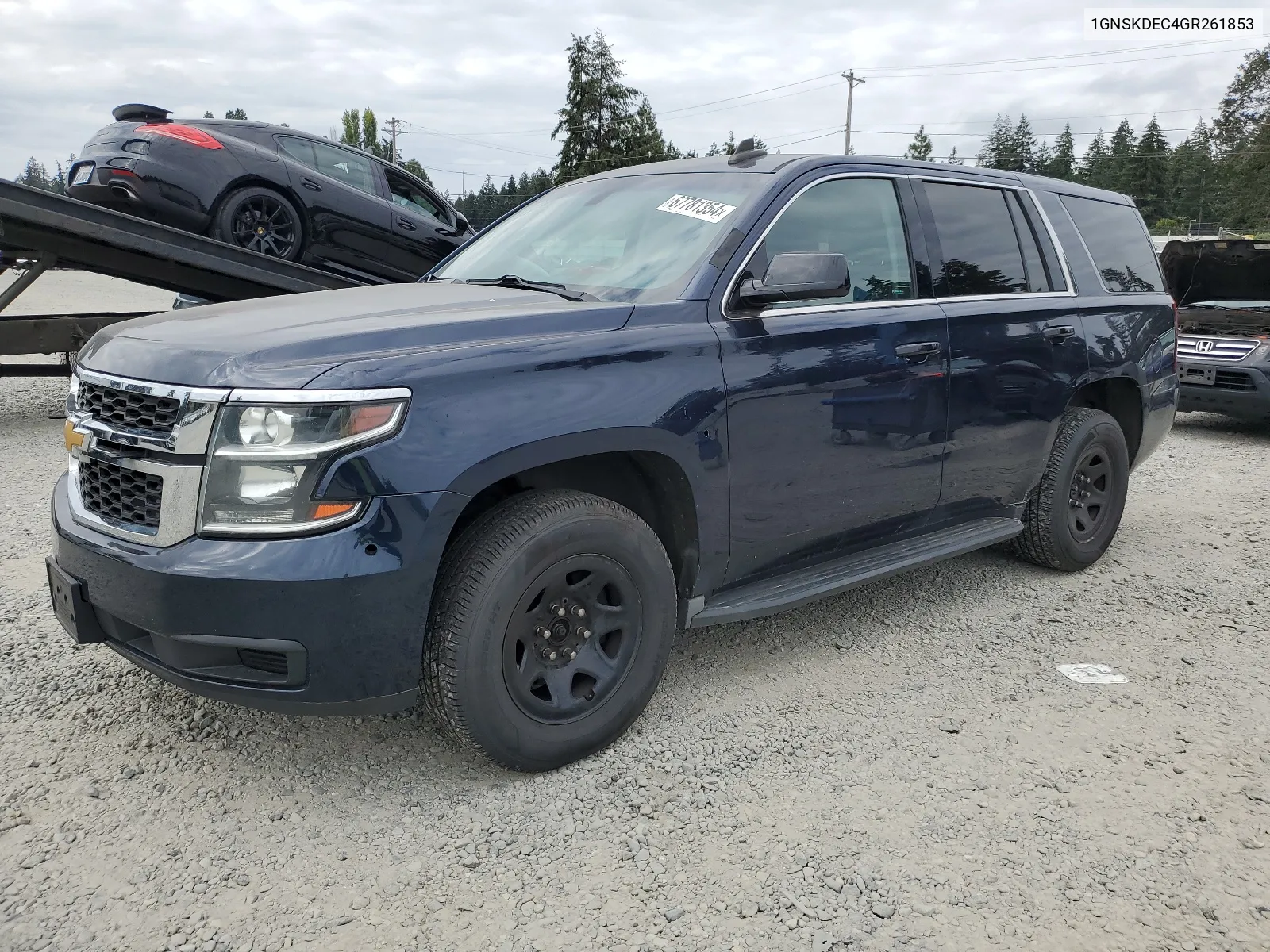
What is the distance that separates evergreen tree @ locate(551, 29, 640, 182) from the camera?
41.3 meters

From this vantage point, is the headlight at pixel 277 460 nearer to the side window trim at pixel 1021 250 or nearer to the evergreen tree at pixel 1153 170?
the side window trim at pixel 1021 250

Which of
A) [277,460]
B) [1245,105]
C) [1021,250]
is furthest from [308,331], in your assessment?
[1245,105]

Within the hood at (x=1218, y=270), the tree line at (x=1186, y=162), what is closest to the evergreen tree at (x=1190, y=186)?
the tree line at (x=1186, y=162)

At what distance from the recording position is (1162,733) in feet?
10.8

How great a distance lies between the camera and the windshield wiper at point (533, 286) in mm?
3314

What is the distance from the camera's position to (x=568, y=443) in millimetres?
2783

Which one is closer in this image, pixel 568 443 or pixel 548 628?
pixel 568 443

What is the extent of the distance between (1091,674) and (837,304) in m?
1.72

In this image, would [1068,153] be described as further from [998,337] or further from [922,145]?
[998,337]

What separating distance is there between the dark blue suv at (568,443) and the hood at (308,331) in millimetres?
12

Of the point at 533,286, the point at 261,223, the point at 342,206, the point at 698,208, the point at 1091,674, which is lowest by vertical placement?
the point at 1091,674

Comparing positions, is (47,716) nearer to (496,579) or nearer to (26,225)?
(496,579)

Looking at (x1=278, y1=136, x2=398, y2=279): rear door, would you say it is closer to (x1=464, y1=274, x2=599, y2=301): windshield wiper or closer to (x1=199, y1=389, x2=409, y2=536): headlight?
(x1=464, y1=274, x2=599, y2=301): windshield wiper

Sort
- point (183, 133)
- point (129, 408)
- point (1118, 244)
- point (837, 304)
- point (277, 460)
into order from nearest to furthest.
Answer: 1. point (277, 460)
2. point (129, 408)
3. point (837, 304)
4. point (1118, 244)
5. point (183, 133)
